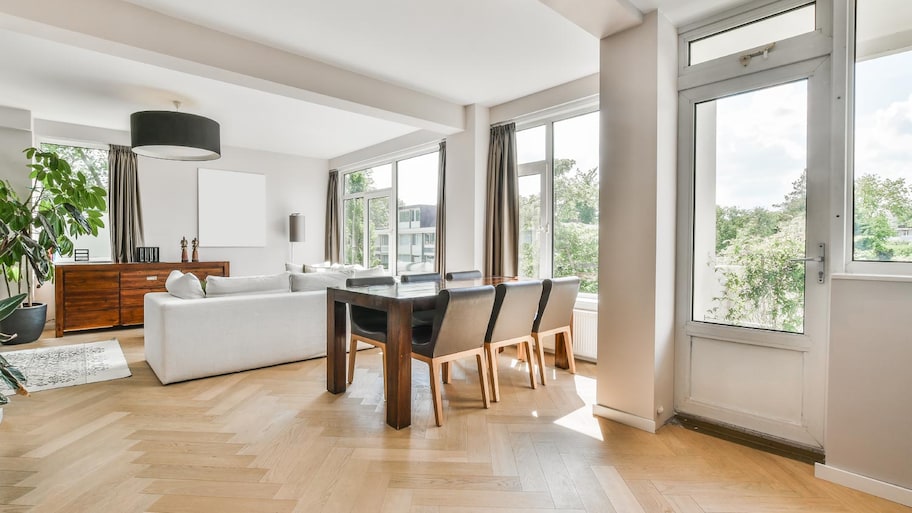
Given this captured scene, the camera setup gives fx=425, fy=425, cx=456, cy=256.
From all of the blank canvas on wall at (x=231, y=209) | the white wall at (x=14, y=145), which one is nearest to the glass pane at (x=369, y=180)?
the blank canvas on wall at (x=231, y=209)

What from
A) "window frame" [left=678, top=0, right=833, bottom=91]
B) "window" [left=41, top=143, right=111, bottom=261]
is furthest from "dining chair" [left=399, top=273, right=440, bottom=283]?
"window" [left=41, top=143, right=111, bottom=261]

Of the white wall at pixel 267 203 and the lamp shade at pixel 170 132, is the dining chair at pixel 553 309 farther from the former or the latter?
the white wall at pixel 267 203

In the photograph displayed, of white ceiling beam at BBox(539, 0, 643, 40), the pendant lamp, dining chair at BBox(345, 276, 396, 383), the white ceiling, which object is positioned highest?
the white ceiling

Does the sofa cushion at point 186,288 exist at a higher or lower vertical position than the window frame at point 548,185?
lower

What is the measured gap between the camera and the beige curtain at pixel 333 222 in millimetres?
7551

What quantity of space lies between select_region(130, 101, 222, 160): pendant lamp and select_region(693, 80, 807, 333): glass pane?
13.1 feet

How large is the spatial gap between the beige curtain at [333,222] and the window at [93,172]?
10.1 ft

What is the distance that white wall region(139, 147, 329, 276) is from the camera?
19.9 ft

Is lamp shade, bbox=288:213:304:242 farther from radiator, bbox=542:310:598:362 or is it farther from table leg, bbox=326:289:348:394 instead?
radiator, bbox=542:310:598:362

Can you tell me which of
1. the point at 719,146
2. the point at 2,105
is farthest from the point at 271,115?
the point at 719,146

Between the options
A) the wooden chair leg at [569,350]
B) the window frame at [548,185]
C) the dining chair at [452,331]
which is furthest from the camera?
the window frame at [548,185]

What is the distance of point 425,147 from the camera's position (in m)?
5.71

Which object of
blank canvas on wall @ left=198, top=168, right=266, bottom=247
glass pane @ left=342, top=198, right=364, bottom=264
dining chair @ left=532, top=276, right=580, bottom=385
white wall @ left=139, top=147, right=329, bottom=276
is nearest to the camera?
dining chair @ left=532, top=276, right=580, bottom=385

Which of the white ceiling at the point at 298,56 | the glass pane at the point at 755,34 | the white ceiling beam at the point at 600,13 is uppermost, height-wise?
the white ceiling at the point at 298,56
